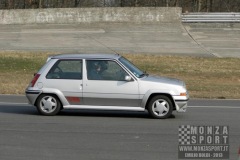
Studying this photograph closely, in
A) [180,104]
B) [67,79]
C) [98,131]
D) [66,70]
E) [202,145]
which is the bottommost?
[98,131]

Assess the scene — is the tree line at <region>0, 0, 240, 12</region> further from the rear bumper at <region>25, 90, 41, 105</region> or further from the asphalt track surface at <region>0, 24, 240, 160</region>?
the rear bumper at <region>25, 90, 41, 105</region>

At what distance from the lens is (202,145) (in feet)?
27.7

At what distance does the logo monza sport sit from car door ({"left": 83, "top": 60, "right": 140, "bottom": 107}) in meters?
3.17

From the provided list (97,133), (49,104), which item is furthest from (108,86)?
(97,133)

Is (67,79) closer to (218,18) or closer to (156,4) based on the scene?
(218,18)

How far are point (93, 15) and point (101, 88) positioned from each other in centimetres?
2805

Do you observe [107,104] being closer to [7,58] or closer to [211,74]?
[211,74]

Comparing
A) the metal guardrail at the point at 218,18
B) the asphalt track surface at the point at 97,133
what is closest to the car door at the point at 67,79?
the asphalt track surface at the point at 97,133

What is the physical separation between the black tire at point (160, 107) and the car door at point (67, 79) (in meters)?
1.62

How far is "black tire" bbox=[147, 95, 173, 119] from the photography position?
12.6 m

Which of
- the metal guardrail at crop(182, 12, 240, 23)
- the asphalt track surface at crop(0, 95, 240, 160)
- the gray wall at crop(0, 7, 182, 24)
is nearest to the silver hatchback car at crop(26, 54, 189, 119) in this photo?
the asphalt track surface at crop(0, 95, 240, 160)

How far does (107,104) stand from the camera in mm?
12766

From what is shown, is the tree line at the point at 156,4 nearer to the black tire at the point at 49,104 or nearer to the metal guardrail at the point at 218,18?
the metal guardrail at the point at 218,18

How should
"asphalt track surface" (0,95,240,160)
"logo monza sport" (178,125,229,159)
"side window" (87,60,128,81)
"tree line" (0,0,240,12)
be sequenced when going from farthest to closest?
"tree line" (0,0,240,12) → "side window" (87,60,128,81) → "asphalt track surface" (0,95,240,160) → "logo monza sport" (178,125,229,159)
